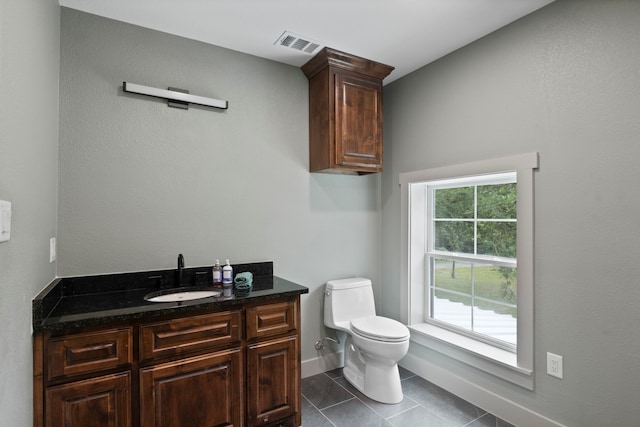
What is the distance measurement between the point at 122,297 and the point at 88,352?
0.42 m

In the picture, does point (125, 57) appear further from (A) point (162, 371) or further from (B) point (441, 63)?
(B) point (441, 63)

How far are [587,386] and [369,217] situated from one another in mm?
1931

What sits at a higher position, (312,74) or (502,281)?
(312,74)

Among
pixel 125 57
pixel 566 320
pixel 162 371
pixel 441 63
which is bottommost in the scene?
pixel 162 371

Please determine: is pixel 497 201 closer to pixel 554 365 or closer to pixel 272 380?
pixel 554 365

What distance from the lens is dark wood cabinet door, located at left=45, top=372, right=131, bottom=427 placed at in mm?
1489

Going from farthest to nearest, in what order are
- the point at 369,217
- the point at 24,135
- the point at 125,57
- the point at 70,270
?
the point at 369,217, the point at 125,57, the point at 70,270, the point at 24,135

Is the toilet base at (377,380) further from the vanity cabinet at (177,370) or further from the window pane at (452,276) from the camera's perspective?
the window pane at (452,276)

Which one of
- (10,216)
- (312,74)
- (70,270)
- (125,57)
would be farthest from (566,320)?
(125,57)

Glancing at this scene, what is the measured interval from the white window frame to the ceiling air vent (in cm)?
129

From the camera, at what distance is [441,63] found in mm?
2697

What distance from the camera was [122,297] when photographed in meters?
1.94

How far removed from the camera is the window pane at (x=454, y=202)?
2732mm

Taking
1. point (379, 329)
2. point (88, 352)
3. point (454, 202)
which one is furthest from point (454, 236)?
point (88, 352)
